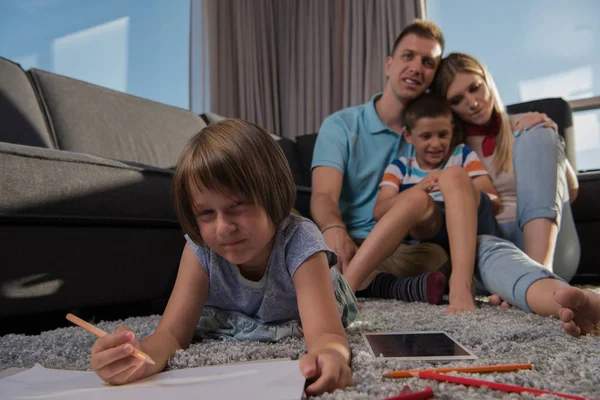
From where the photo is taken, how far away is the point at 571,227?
1.36 metres

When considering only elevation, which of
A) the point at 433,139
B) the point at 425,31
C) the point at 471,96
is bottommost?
the point at 433,139

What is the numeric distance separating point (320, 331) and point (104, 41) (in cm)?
266

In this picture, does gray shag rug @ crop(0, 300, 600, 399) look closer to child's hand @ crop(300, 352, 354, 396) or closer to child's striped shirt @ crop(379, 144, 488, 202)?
child's hand @ crop(300, 352, 354, 396)

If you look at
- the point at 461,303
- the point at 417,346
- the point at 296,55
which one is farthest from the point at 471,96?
the point at 296,55

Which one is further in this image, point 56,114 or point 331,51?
point 331,51

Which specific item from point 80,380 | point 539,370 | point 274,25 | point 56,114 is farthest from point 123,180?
point 274,25

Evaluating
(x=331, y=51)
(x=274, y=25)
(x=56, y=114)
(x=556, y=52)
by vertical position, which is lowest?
(x=56, y=114)

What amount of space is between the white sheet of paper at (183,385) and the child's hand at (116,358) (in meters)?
0.01

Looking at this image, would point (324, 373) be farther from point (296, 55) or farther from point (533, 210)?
point (296, 55)

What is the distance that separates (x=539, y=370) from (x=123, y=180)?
3.17ft

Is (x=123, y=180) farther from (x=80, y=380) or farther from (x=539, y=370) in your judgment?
(x=539, y=370)

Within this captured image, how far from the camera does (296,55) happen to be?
339cm

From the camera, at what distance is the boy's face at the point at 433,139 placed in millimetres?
1427

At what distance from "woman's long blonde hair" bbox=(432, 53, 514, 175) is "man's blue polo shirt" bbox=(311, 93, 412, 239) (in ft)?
0.63
